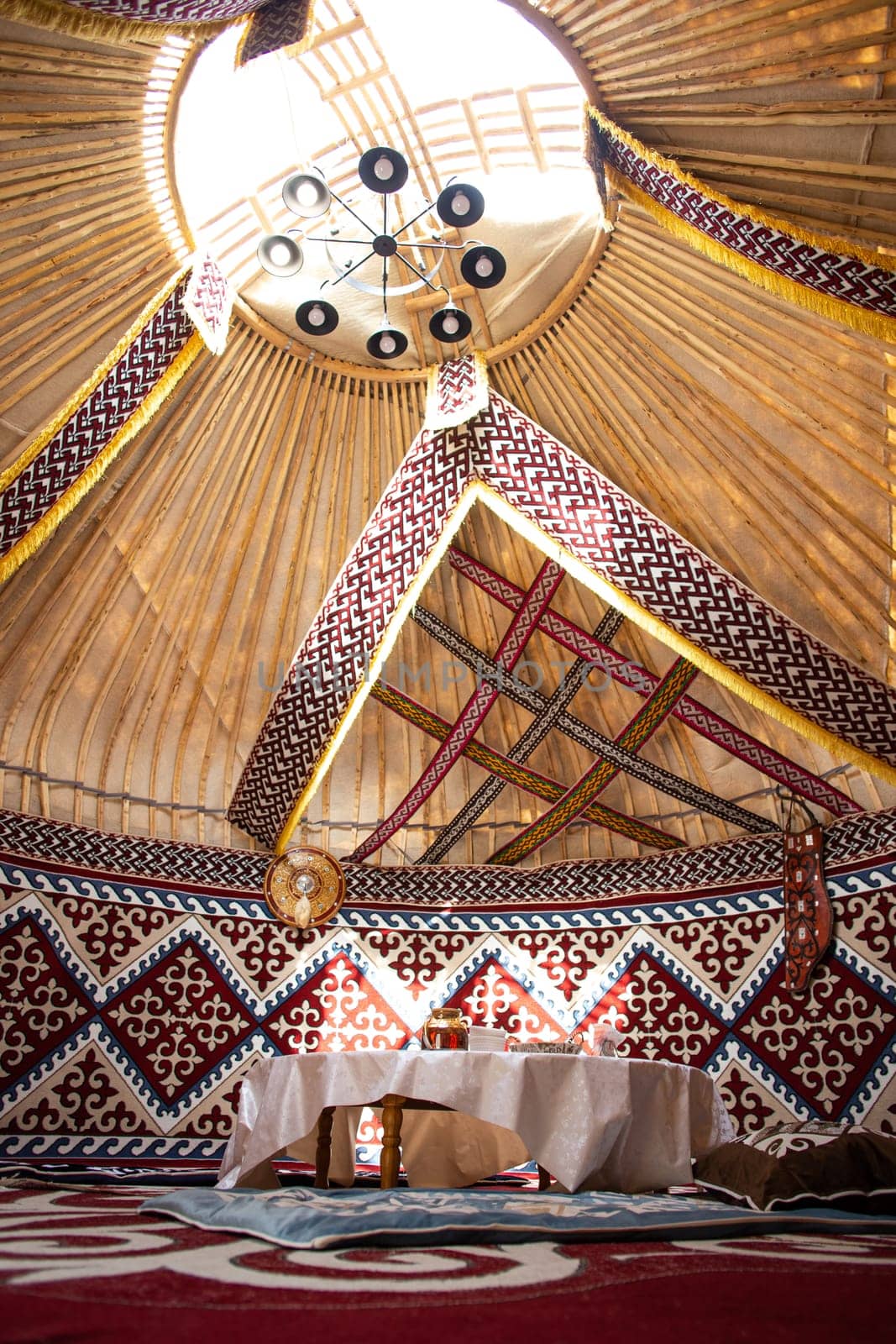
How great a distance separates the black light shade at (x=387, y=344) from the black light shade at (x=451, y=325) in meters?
0.15

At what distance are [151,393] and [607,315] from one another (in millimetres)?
2155

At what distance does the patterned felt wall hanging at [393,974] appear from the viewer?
4.46 metres

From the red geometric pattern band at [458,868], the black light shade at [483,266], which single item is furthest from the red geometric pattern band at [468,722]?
the black light shade at [483,266]

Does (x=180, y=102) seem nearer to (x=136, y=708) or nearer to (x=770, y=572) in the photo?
(x=136, y=708)

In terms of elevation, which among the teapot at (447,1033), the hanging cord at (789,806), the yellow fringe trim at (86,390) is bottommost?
the teapot at (447,1033)

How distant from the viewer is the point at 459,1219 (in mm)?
1784

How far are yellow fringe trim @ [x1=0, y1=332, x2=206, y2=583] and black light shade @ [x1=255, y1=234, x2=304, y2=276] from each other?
61 cm

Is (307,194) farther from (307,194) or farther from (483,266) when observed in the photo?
(483,266)

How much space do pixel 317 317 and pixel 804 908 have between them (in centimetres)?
359

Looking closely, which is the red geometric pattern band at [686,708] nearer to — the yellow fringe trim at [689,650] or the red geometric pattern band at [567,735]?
the red geometric pattern band at [567,735]

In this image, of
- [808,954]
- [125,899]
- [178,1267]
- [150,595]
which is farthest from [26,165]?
[808,954]

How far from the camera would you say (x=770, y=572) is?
15.5 ft

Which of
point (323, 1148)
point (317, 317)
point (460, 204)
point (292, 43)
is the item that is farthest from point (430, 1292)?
point (292, 43)

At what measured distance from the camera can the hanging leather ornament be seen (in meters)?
4.58
